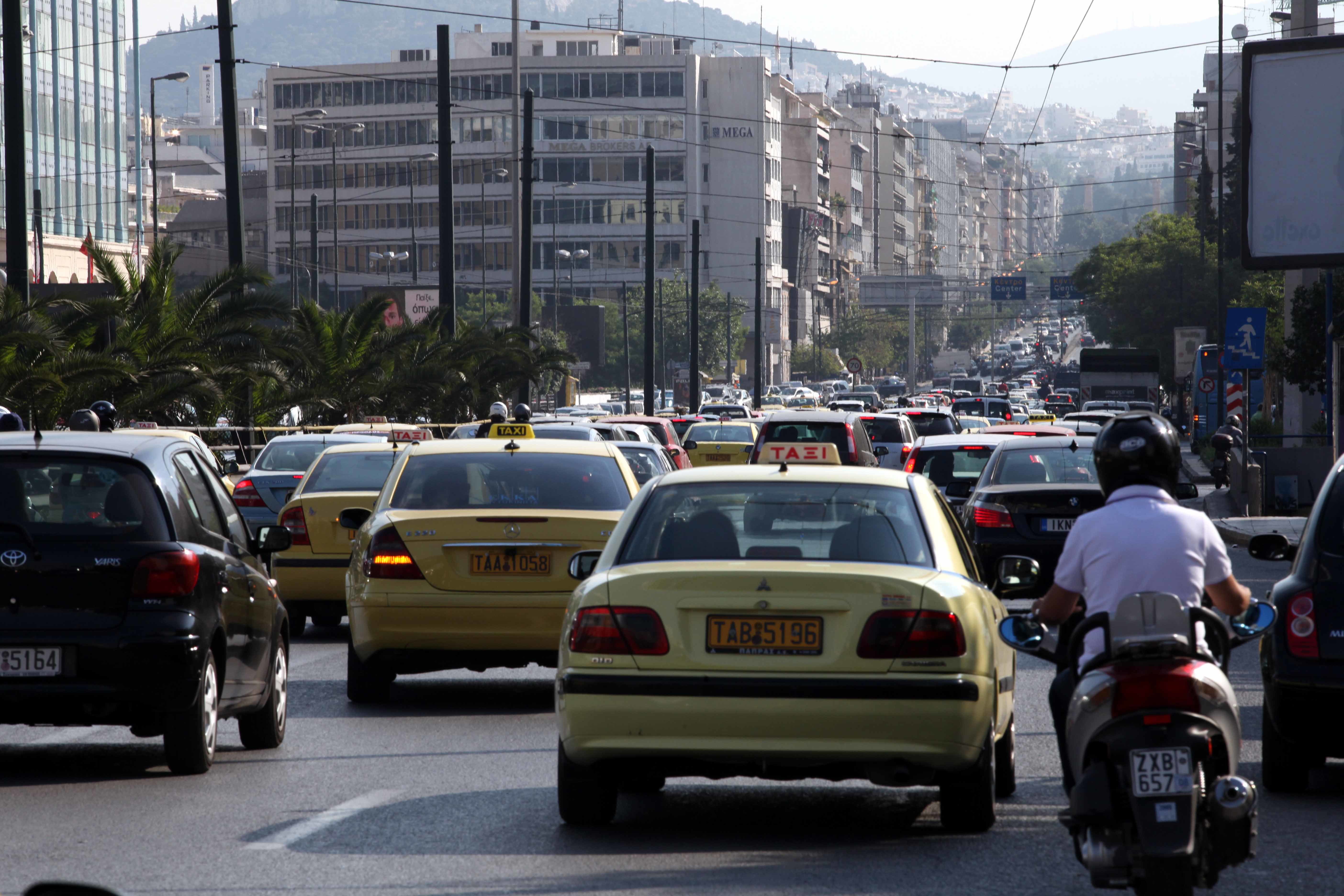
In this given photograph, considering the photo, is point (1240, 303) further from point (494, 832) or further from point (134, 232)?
point (134, 232)

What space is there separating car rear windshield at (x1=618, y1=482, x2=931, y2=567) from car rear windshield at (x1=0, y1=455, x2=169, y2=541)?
2316 mm

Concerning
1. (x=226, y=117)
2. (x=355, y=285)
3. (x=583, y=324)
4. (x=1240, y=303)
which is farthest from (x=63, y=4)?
(x=226, y=117)

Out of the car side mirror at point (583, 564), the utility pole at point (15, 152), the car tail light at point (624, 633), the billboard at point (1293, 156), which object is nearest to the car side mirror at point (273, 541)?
the car side mirror at point (583, 564)

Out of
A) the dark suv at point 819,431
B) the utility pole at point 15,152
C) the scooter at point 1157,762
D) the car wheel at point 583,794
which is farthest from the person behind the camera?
the dark suv at point 819,431

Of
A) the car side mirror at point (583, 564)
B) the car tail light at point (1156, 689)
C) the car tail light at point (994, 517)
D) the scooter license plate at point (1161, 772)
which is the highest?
the car tail light at point (1156, 689)

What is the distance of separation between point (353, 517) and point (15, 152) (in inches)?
637

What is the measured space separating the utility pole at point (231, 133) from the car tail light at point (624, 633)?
28.0 m

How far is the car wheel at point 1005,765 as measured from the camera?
830 centimetres

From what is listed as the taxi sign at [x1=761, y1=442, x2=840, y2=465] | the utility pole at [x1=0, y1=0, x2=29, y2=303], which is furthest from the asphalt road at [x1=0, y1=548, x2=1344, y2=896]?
the utility pole at [x1=0, y1=0, x2=29, y2=303]

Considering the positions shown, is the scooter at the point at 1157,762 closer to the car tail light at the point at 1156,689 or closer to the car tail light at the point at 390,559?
the car tail light at the point at 1156,689

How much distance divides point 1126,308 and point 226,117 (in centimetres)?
6394

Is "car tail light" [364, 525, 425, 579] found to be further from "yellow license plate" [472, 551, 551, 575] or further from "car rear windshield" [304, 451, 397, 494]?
"car rear windshield" [304, 451, 397, 494]

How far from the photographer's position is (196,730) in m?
8.96

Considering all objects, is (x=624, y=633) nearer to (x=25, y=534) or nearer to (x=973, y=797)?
(x=973, y=797)
